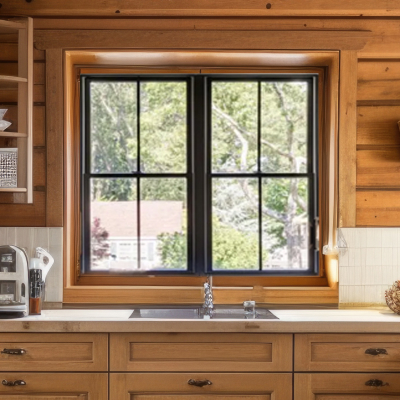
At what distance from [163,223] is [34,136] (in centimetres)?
95

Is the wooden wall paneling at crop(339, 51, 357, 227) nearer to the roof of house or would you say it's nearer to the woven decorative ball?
the woven decorative ball

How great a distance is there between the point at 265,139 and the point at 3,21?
170cm

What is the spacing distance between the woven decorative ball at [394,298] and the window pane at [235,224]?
84 cm

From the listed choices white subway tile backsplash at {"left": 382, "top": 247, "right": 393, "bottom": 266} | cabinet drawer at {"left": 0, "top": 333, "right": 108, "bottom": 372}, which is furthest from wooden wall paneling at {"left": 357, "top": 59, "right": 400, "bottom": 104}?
cabinet drawer at {"left": 0, "top": 333, "right": 108, "bottom": 372}

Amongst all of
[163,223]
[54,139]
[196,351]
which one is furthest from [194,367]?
[54,139]

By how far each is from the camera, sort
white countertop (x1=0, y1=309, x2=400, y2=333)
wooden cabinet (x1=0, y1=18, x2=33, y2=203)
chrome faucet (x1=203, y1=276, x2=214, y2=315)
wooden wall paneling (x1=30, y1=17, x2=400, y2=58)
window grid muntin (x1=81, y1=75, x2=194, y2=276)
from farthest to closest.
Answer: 1. window grid muntin (x1=81, y1=75, x2=194, y2=276)
2. wooden wall paneling (x1=30, y1=17, x2=400, y2=58)
3. chrome faucet (x1=203, y1=276, x2=214, y2=315)
4. wooden cabinet (x1=0, y1=18, x2=33, y2=203)
5. white countertop (x1=0, y1=309, x2=400, y2=333)

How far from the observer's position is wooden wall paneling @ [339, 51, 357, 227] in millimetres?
3691

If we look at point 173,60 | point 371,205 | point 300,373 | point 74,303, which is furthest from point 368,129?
point 74,303

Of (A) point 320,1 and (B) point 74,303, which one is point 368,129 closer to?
(A) point 320,1

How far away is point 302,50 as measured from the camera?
3.68 meters

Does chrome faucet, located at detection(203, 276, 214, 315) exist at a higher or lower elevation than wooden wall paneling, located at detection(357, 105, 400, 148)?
lower

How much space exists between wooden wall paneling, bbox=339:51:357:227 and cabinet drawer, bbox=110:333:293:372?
3.15 feet

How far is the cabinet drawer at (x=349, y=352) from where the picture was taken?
124 inches

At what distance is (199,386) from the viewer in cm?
313
